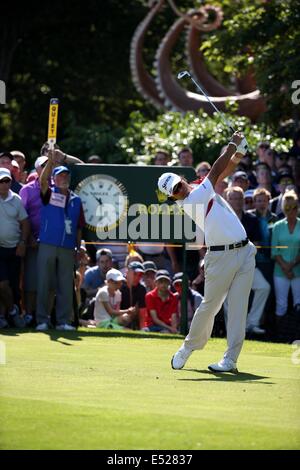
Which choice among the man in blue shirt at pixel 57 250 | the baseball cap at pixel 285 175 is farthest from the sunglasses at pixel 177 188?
the baseball cap at pixel 285 175

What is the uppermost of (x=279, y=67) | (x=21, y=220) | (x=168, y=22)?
(x=168, y=22)

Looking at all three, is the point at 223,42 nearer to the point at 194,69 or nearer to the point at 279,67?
the point at 279,67

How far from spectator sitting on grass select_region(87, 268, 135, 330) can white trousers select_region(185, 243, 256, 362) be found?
17.4ft

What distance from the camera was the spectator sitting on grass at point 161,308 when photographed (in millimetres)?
17547

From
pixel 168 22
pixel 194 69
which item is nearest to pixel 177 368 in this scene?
pixel 194 69

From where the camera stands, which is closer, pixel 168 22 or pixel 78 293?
pixel 78 293

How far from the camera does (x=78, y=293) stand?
18047 millimetres

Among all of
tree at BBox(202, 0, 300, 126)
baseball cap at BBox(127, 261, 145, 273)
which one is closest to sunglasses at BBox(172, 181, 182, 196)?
baseball cap at BBox(127, 261, 145, 273)

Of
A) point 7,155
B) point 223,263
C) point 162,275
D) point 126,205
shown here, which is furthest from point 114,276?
point 223,263

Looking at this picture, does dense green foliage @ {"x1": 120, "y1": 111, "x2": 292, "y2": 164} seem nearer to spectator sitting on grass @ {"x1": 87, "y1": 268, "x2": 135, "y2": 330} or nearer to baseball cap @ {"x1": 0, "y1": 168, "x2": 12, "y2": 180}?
spectator sitting on grass @ {"x1": 87, "y1": 268, "x2": 135, "y2": 330}

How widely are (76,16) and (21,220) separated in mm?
22791

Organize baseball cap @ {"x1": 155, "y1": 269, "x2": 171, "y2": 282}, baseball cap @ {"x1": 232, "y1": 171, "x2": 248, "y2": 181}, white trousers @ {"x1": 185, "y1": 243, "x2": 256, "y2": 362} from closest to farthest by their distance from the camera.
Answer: white trousers @ {"x1": 185, "y1": 243, "x2": 256, "y2": 362}
baseball cap @ {"x1": 155, "y1": 269, "x2": 171, "y2": 282}
baseball cap @ {"x1": 232, "y1": 171, "x2": 248, "y2": 181}

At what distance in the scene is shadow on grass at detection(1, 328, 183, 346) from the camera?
15984mm

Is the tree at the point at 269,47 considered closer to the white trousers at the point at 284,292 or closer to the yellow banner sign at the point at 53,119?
the white trousers at the point at 284,292
